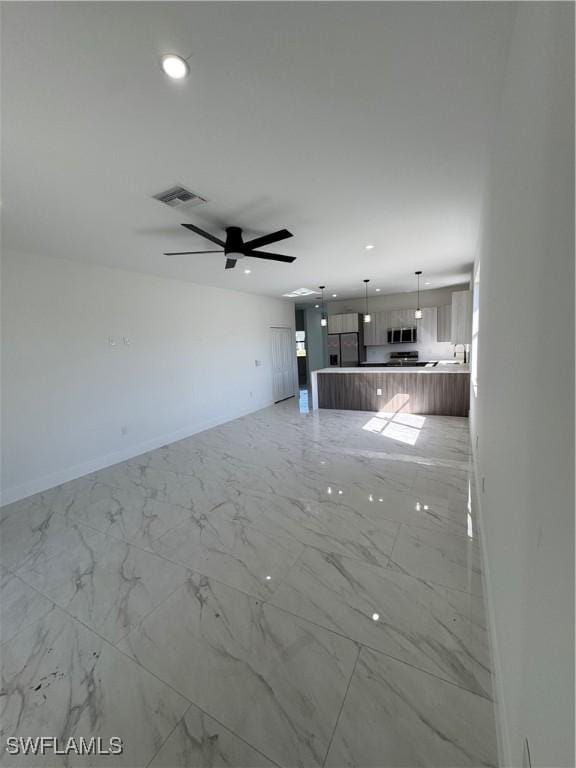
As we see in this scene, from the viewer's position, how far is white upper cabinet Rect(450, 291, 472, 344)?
18.5ft

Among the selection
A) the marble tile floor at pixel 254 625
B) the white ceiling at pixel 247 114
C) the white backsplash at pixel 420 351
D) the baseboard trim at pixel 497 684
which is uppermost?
the white ceiling at pixel 247 114

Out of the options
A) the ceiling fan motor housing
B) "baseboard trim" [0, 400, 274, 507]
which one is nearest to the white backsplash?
"baseboard trim" [0, 400, 274, 507]

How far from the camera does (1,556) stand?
2486mm

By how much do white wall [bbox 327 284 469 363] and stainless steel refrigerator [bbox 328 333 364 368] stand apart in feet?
1.75

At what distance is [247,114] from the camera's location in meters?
1.65

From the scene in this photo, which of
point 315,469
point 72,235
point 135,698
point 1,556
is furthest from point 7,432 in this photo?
point 315,469

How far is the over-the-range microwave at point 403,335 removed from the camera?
812 cm

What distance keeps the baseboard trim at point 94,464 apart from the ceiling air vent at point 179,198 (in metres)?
3.52

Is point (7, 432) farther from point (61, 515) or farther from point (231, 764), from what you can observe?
point (231, 764)

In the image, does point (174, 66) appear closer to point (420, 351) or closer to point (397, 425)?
point (397, 425)

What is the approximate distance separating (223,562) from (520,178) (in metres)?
2.74

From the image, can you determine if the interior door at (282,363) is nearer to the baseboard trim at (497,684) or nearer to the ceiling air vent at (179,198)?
the ceiling air vent at (179,198)

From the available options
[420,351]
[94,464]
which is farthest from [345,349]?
[94,464]

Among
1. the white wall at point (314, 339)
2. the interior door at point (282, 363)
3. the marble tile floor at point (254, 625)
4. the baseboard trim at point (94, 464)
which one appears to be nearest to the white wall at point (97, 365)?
the baseboard trim at point (94, 464)
